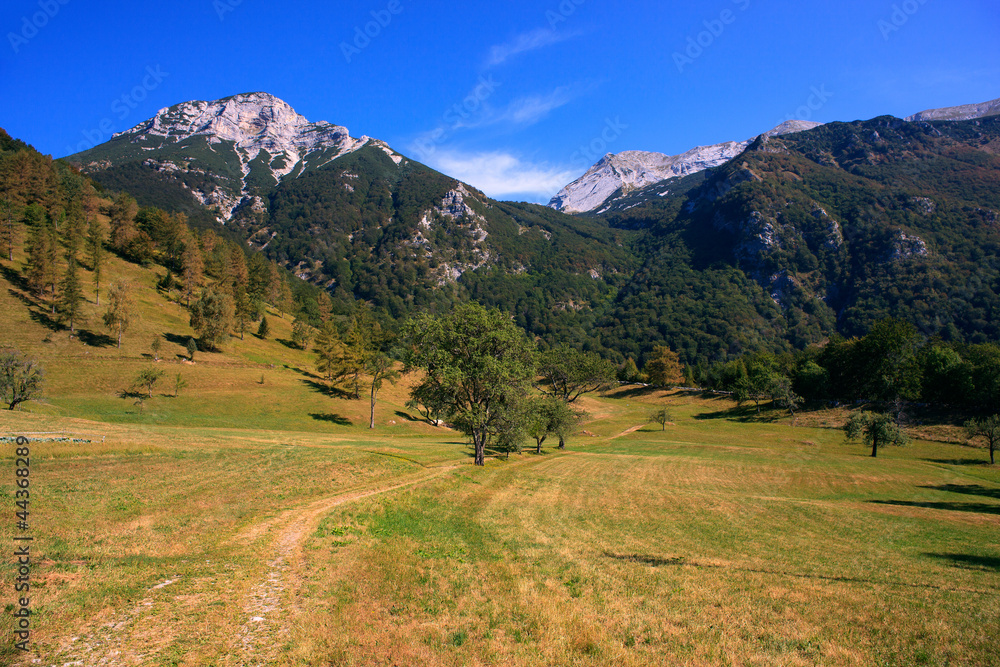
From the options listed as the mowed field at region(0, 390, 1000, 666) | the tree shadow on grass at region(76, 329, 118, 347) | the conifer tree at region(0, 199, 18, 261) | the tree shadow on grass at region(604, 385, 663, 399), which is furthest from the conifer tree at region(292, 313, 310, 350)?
the tree shadow on grass at region(604, 385, 663, 399)

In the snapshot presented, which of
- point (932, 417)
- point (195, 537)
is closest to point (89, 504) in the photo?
point (195, 537)

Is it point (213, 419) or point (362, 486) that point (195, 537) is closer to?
point (362, 486)

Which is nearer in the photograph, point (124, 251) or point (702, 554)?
point (702, 554)

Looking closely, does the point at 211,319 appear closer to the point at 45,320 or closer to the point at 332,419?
the point at 45,320

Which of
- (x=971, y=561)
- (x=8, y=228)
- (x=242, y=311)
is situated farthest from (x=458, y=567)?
(x=8, y=228)

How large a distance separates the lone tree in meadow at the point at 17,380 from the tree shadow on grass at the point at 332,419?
2972 centimetres

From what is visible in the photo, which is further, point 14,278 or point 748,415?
point 748,415

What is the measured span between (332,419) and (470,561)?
186 ft

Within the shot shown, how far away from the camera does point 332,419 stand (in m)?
66.8

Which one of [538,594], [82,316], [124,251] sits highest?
[124,251]

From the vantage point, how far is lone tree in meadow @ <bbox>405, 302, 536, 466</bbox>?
34.8 meters

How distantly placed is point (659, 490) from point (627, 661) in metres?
27.9

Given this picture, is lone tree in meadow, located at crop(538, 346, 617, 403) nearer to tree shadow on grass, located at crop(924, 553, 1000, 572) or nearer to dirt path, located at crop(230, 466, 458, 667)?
tree shadow on grass, located at crop(924, 553, 1000, 572)

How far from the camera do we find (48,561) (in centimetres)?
1159
